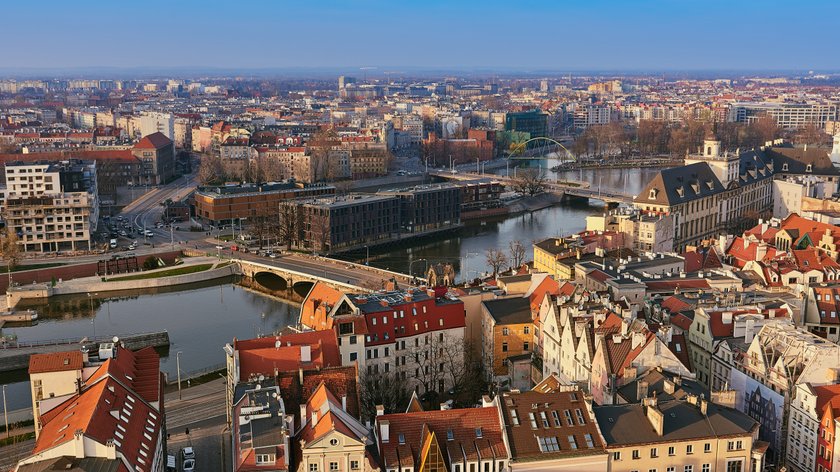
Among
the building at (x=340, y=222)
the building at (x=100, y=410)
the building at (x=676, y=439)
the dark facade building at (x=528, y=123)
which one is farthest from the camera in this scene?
the dark facade building at (x=528, y=123)

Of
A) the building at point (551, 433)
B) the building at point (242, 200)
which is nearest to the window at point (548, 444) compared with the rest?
the building at point (551, 433)

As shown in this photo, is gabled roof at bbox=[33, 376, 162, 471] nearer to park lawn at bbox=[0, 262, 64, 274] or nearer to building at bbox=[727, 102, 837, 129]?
park lawn at bbox=[0, 262, 64, 274]

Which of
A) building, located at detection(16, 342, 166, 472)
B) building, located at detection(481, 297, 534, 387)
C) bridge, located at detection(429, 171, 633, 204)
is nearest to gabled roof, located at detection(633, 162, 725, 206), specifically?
bridge, located at detection(429, 171, 633, 204)

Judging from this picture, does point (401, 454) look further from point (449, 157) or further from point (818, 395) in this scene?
point (449, 157)

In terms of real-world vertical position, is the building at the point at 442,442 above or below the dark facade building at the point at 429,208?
above

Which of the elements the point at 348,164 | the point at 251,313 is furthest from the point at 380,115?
the point at 251,313

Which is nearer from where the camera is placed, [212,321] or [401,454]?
[401,454]

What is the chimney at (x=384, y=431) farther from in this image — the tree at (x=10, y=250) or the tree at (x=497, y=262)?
the tree at (x=10, y=250)
